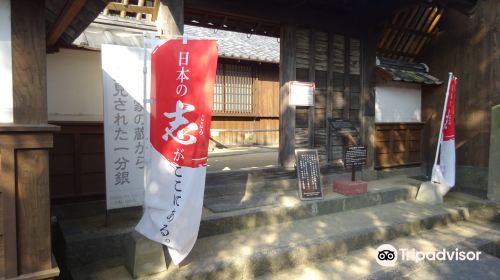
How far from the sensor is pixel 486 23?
839 centimetres

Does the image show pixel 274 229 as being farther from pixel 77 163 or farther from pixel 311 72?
pixel 311 72

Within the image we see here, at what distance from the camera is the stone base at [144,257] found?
3.93 metres

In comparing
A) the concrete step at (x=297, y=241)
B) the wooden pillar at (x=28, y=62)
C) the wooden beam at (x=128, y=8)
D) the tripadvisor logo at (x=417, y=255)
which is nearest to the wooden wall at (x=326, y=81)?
the concrete step at (x=297, y=241)

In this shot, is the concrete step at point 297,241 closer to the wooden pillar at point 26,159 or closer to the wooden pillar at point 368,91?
the wooden pillar at point 26,159

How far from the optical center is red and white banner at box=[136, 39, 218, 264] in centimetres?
374

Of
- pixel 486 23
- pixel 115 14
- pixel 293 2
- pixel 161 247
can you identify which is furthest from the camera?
pixel 486 23

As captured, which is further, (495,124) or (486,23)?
(486,23)

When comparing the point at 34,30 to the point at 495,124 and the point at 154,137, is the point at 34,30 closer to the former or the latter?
the point at 154,137

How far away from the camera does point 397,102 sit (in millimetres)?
9484

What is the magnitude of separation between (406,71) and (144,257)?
8342mm

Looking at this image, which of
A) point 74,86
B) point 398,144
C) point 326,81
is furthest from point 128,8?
point 398,144

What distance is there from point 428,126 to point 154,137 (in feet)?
29.0

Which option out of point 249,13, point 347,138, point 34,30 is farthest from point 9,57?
point 347,138

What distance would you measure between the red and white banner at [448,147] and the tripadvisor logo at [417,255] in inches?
92.2
